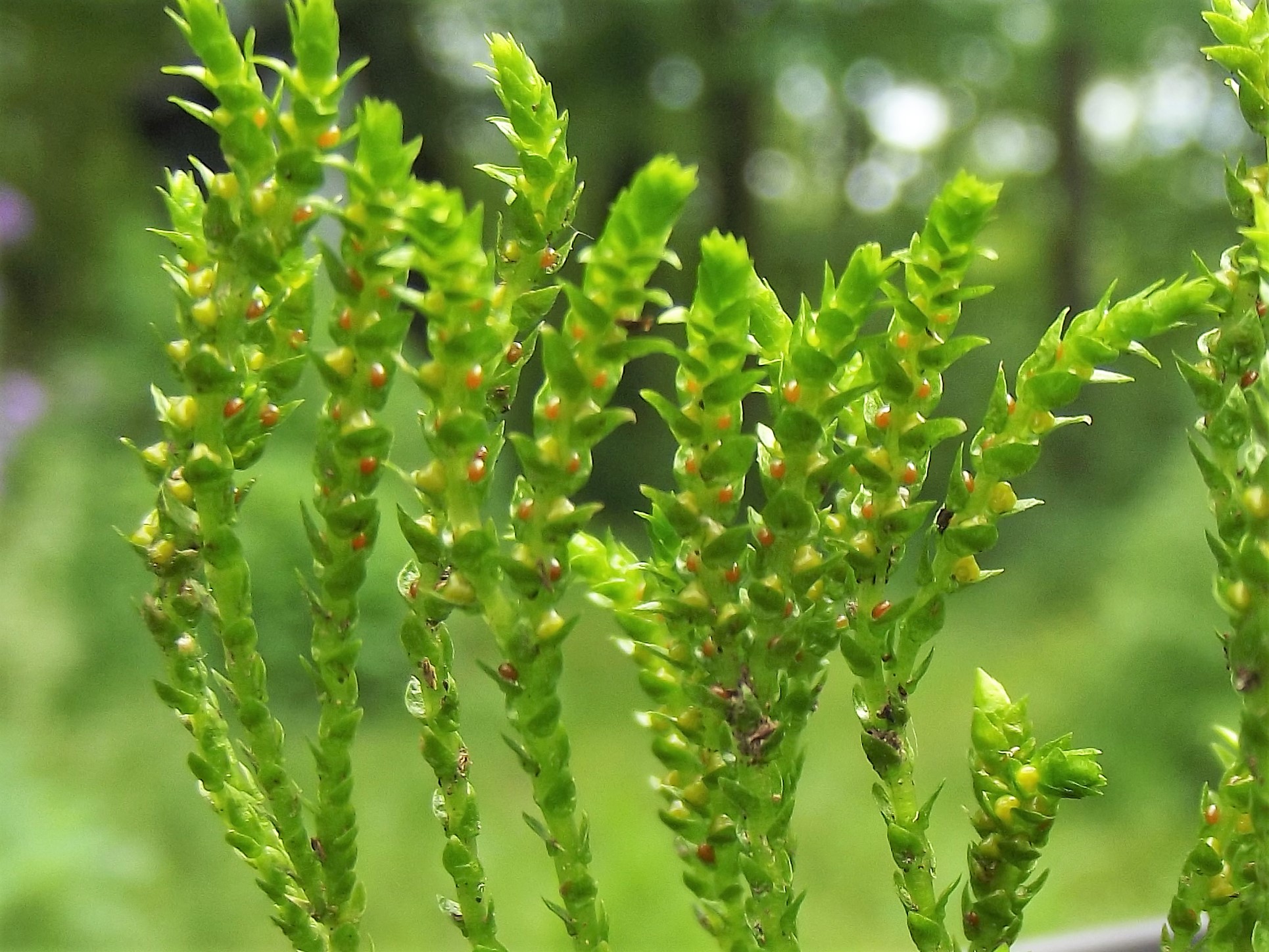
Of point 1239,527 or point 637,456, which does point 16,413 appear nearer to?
point 637,456

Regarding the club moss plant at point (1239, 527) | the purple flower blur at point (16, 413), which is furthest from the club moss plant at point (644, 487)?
the purple flower blur at point (16, 413)

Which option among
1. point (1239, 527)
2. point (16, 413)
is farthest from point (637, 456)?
point (1239, 527)

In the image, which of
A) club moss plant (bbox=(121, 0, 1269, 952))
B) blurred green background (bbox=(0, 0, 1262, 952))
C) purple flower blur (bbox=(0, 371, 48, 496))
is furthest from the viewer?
purple flower blur (bbox=(0, 371, 48, 496))

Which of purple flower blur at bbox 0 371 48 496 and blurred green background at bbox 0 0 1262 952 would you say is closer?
blurred green background at bbox 0 0 1262 952

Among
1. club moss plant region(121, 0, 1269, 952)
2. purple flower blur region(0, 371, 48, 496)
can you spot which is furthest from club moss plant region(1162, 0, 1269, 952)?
purple flower blur region(0, 371, 48, 496)

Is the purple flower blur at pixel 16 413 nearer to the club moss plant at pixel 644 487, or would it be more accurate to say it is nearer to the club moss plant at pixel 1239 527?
the club moss plant at pixel 644 487

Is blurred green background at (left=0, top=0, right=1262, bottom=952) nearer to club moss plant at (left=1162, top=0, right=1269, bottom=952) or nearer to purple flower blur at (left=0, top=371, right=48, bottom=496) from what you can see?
purple flower blur at (left=0, top=371, right=48, bottom=496)
